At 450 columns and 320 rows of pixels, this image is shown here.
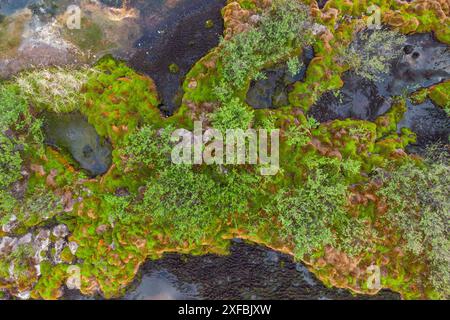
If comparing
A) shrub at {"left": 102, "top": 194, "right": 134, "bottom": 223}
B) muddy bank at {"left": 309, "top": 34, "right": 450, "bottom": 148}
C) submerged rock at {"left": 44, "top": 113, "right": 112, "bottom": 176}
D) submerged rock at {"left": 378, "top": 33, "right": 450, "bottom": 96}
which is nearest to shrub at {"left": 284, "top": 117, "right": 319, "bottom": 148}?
muddy bank at {"left": 309, "top": 34, "right": 450, "bottom": 148}

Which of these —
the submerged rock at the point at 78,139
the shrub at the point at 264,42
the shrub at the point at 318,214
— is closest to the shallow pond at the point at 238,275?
→ the shrub at the point at 318,214

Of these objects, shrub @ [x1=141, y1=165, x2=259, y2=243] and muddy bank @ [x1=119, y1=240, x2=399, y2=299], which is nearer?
shrub @ [x1=141, y1=165, x2=259, y2=243]

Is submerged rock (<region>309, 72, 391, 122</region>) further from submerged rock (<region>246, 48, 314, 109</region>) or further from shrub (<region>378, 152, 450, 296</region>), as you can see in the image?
shrub (<region>378, 152, 450, 296</region>)

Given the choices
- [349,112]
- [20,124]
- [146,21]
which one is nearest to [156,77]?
[146,21]

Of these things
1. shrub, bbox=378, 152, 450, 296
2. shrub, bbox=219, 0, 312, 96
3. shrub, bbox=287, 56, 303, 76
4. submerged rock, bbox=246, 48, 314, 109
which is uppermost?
shrub, bbox=219, 0, 312, 96

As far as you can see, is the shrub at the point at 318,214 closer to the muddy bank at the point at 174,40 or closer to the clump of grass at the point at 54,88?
the muddy bank at the point at 174,40

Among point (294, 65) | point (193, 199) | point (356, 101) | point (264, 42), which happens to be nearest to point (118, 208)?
point (193, 199)
